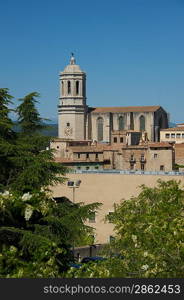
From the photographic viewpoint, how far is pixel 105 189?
117ft

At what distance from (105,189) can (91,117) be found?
7251cm

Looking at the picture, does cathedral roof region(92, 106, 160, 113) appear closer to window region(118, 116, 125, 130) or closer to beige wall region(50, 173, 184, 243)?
window region(118, 116, 125, 130)

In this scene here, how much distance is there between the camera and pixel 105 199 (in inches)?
1398

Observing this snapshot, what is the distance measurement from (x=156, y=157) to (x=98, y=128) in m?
47.5

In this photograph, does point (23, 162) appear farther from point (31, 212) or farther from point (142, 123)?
point (142, 123)

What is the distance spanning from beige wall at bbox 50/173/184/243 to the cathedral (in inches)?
2502

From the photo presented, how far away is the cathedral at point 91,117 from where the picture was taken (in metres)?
103

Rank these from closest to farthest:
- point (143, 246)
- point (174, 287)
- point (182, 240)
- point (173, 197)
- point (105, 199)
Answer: point (174, 287) < point (182, 240) < point (143, 246) < point (173, 197) < point (105, 199)

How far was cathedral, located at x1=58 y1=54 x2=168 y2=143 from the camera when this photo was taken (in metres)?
103

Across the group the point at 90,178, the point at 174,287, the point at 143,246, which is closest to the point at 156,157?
the point at 90,178

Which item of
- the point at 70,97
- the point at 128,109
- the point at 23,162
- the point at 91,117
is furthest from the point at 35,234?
the point at 70,97

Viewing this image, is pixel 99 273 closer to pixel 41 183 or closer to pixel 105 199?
pixel 41 183

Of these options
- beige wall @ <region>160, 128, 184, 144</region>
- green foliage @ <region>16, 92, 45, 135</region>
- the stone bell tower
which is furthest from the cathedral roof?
green foliage @ <region>16, 92, 45, 135</region>

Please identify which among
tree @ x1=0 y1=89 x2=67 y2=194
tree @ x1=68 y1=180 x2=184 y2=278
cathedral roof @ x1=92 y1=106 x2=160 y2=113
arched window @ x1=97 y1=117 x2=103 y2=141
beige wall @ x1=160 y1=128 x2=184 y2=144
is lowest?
tree @ x1=68 y1=180 x2=184 y2=278
